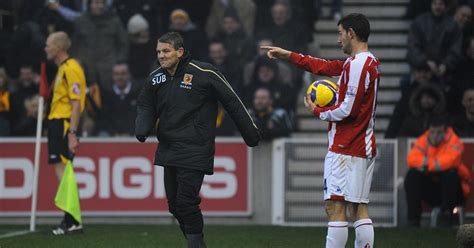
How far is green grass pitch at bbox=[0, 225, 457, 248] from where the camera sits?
1234 centimetres

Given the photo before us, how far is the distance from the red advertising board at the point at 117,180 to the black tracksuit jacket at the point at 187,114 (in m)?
5.87

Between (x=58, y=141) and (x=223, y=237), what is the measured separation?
7.05 feet

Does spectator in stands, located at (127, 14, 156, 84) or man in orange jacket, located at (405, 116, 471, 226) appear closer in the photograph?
man in orange jacket, located at (405, 116, 471, 226)

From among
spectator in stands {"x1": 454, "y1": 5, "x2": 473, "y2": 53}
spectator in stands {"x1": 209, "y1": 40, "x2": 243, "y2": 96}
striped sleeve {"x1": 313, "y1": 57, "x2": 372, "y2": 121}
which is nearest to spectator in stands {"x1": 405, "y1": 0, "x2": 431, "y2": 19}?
spectator in stands {"x1": 454, "y1": 5, "x2": 473, "y2": 53}

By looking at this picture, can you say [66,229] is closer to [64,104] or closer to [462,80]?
[64,104]

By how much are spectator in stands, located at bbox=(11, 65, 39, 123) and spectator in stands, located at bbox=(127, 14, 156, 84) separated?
1425 mm

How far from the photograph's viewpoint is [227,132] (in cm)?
1664

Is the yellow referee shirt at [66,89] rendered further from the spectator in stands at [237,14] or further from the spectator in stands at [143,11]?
the spectator in stands at [237,14]

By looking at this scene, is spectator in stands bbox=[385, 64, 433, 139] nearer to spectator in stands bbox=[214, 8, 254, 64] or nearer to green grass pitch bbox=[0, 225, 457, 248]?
green grass pitch bbox=[0, 225, 457, 248]

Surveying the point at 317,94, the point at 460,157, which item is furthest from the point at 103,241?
the point at 460,157

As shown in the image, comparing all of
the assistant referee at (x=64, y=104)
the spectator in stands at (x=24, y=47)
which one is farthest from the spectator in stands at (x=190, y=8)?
the assistant referee at (x=64, y=104)

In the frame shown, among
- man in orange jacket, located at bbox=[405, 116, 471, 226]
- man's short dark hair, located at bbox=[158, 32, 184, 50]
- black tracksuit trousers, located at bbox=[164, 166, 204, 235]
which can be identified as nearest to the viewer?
black tracksuit trousers, located at bbox=[164, 166, 204, 235]

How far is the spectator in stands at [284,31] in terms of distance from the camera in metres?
17.4

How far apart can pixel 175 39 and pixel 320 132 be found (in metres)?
7.72
